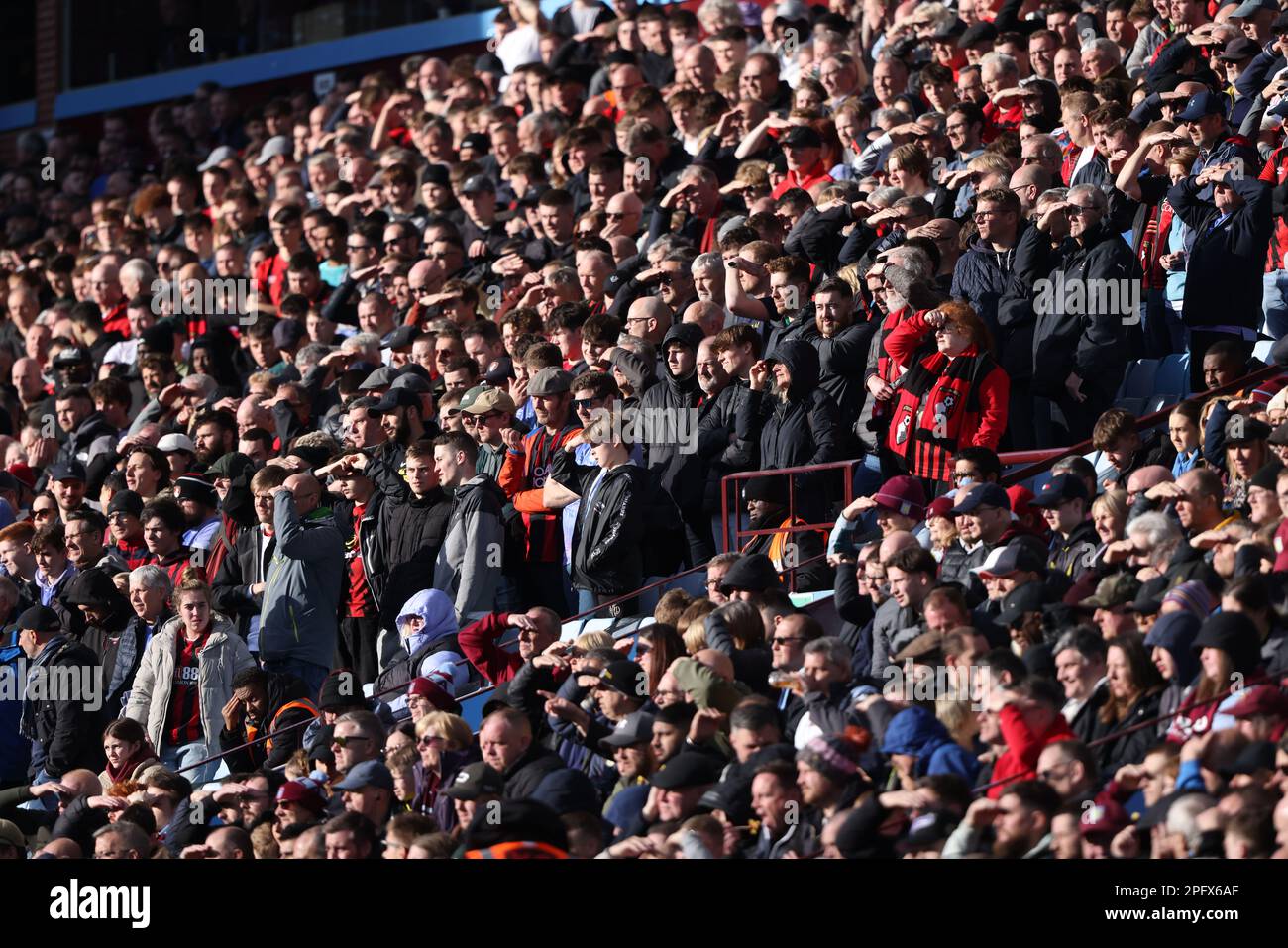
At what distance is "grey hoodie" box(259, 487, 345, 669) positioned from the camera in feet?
42.2

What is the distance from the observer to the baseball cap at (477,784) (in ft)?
33.1

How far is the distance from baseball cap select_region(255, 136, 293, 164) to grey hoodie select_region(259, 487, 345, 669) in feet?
28.3

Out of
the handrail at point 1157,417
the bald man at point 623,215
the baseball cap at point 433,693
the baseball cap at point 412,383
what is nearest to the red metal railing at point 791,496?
the handrail at point 1157,417

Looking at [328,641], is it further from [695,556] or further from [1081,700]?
[1081,700]

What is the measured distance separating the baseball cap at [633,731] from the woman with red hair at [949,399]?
7.74ft

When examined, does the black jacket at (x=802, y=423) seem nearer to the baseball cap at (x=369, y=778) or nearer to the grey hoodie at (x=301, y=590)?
the grey hoodie at (x=301, y=590)

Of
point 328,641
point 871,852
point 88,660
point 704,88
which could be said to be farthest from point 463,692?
point 704,88

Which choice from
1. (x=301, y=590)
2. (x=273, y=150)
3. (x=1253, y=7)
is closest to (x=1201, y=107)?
(x=1253, y=7)

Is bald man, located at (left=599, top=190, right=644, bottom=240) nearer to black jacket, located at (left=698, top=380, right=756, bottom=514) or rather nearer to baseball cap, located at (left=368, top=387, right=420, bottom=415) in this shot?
baseball cap, located at (left=368, top=387, right=420, bottom=415)

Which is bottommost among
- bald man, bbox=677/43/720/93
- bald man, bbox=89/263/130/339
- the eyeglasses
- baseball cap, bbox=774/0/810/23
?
the eyeglasses

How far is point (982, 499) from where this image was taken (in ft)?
34.6

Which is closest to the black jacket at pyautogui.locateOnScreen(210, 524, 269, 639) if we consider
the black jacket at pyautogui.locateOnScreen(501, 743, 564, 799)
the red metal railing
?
the red metal railing

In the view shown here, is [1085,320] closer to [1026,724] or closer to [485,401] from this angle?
[485,401]

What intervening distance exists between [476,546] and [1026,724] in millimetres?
4250
